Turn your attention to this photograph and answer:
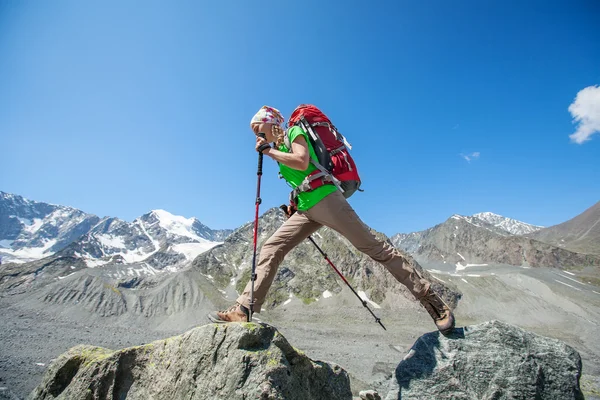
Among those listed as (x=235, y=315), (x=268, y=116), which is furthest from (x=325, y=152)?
(x=235, y=315)

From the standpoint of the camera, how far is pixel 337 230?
490 centimetres

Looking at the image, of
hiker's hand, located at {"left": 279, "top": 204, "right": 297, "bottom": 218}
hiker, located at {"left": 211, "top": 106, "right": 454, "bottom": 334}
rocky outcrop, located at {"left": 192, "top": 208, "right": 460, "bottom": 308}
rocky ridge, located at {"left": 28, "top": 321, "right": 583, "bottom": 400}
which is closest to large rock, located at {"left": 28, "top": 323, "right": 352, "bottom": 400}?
rocky ridge, located at {"left": 28, "top": 321, "right": 583, "bottom": 400}

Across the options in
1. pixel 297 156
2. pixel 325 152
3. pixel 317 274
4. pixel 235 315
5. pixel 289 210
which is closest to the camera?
pixel 297 156

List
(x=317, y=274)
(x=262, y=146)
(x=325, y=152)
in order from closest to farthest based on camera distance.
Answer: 1. (x=262, y=146)
2. (x=325, y=152)
3. (x=317, y=274)

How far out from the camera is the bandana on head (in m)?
5.17

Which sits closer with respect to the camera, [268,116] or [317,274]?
[268,116]

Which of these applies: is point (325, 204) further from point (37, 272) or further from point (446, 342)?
point (37, 272)

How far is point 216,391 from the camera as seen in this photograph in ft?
12.0

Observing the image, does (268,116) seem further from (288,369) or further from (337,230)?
(288,369)

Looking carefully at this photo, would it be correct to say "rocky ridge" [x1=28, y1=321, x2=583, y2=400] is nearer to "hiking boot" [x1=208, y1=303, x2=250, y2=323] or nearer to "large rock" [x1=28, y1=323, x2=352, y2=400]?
"large rock" [x1=28, y1=323, x2=352, y2=400]

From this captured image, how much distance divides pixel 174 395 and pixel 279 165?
3.67m

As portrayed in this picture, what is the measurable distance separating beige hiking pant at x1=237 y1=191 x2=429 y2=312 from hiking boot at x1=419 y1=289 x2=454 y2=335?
0.50 feet

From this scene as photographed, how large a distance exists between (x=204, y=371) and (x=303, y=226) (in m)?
2.45

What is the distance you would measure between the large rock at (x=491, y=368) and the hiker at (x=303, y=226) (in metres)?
0.46
